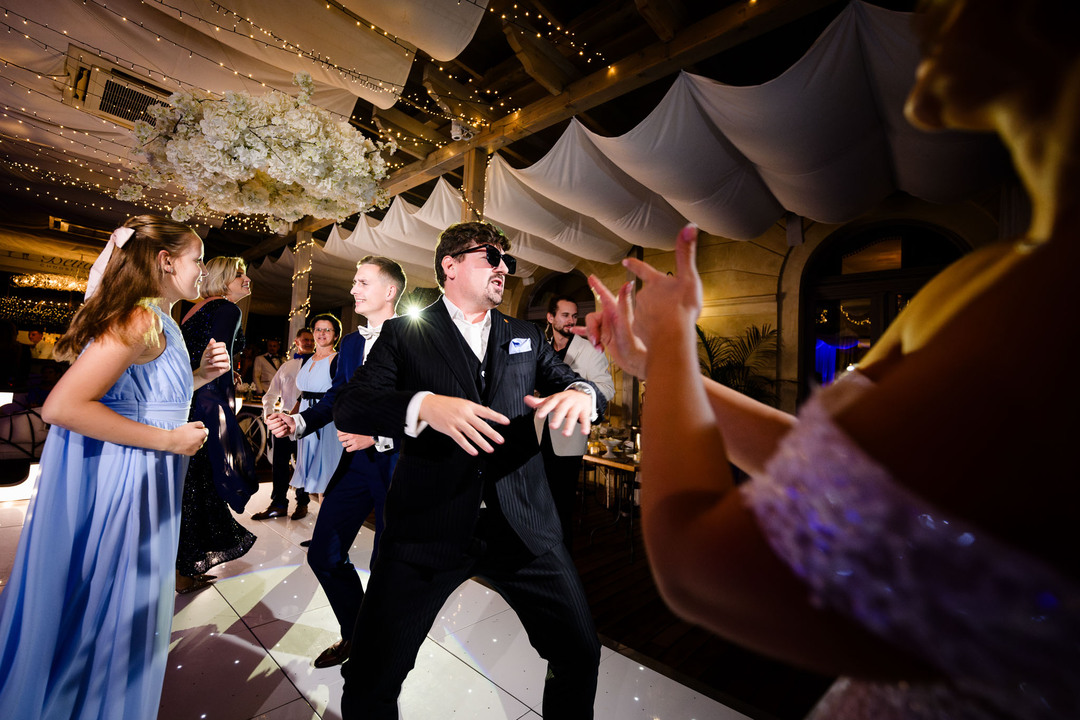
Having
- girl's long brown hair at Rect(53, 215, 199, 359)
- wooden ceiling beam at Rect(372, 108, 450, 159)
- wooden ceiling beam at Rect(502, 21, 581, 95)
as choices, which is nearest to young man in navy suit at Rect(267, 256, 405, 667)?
girl's long brown hair at Rect(53, 215, 199, 359)

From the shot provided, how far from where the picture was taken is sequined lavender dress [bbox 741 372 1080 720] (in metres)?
0.38

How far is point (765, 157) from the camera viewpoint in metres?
3.83

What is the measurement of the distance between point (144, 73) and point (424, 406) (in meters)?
4.58

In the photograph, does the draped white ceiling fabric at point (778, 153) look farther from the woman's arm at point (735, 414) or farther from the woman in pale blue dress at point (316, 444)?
the woman's arm at point (735, 414)

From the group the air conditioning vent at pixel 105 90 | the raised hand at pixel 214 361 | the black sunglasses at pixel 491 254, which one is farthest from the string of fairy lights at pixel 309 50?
the raised hand at pixel 214 361

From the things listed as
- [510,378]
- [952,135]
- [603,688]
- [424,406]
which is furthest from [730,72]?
[603,688]

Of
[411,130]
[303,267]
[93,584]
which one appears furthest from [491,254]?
[303,267]

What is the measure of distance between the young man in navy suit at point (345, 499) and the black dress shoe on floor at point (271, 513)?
2.85 metres

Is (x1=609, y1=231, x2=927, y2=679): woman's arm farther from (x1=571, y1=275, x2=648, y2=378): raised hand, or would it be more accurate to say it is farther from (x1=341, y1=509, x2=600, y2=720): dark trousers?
(x1=341, y1=509, x2=600, y2=720): dark trousers

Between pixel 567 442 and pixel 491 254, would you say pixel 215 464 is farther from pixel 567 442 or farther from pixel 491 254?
pixel 491 254

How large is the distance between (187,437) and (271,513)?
3.75 m

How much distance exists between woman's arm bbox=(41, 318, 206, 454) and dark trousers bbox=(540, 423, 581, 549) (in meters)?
2.40

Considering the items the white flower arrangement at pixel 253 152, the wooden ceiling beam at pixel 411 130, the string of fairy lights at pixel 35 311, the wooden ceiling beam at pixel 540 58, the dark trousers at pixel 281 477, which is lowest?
the dark trousers at pixel 281 477

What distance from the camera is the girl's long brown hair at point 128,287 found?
62.9 inches
